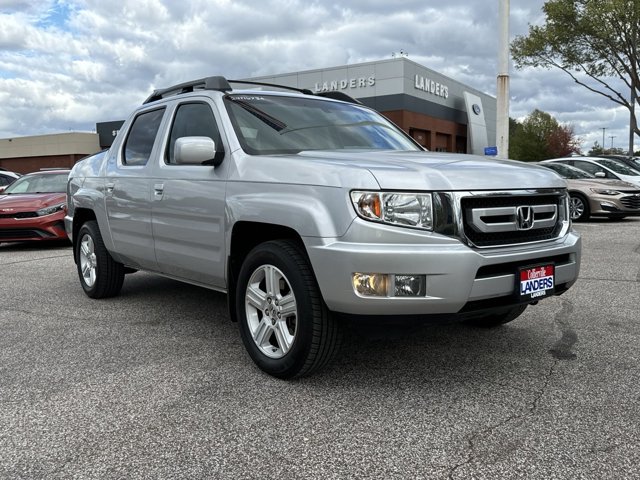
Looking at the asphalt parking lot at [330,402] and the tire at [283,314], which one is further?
the tire at [283,314]

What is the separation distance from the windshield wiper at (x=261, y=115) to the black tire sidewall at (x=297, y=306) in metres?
1.01

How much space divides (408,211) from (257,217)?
0.95 m

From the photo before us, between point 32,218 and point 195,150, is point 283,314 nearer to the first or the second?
point 195,150

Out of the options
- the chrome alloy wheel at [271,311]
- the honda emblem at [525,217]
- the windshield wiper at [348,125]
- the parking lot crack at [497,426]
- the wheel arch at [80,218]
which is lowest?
the parking lot crack at [497,426]

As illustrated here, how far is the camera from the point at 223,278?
4059 mm

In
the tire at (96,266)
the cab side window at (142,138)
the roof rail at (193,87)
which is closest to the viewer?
the roof rail at (193,87)

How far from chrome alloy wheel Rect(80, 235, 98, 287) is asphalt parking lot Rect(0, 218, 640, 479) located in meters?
0.83

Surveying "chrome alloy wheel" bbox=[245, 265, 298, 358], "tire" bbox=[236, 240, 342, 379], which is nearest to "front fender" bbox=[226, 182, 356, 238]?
"tire" bbox=[236, 240, 342, 379]

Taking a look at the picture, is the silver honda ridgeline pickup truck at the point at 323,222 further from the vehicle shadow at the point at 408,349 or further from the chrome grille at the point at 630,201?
the chrome grille at the point at 630,201

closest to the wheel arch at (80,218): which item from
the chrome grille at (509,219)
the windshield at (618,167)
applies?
the chrome grille at (509,219)

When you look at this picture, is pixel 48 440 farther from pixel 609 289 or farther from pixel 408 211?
pixel 609 289

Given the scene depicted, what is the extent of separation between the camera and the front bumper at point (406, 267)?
3.06 meters

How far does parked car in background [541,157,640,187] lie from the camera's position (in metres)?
14.7

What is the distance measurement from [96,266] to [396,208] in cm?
380
